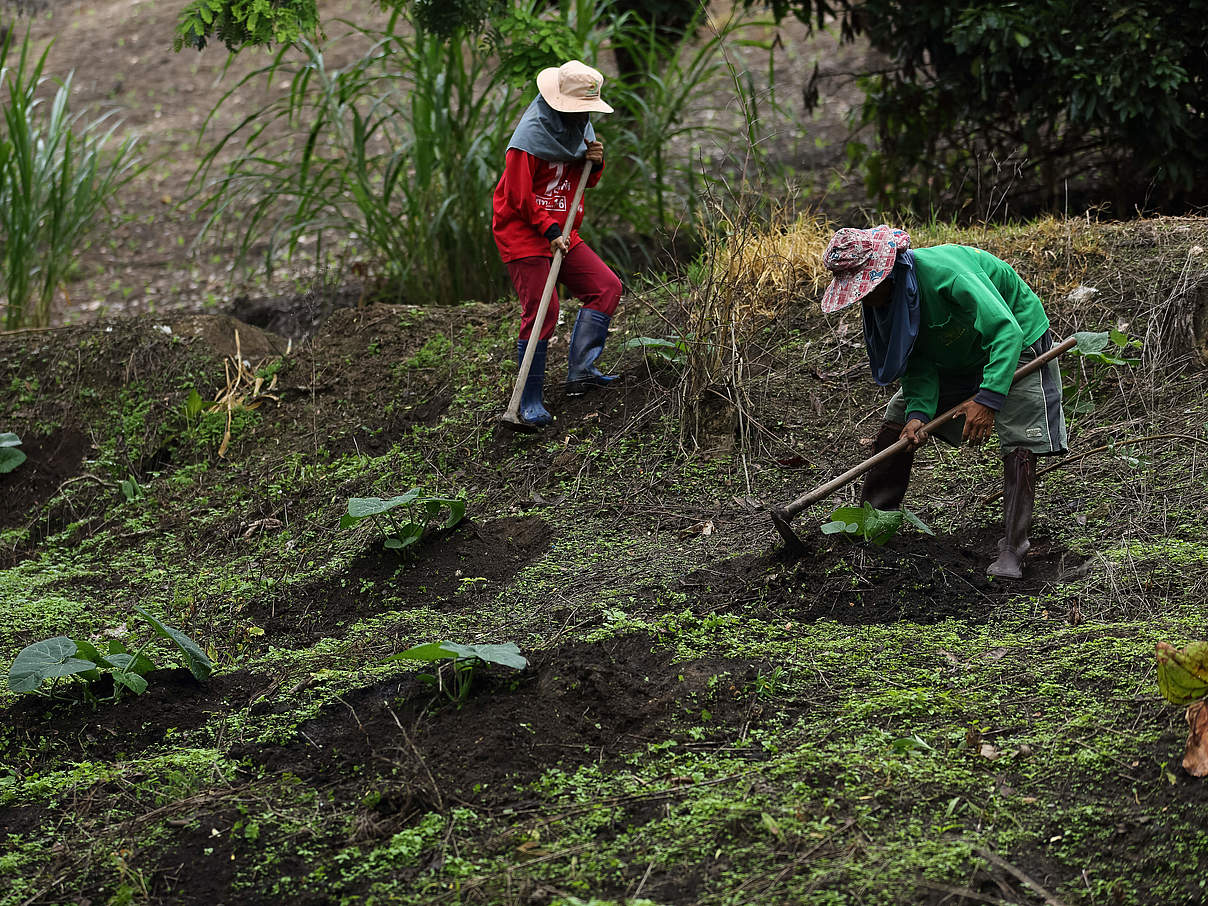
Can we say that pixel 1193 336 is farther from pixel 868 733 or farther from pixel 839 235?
pixel 868 733

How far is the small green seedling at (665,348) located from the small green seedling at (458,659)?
2.46 m

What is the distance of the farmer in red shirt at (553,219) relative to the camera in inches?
201

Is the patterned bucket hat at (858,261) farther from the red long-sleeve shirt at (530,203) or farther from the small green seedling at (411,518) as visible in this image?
the red long-sleeve shirt at (530,203)

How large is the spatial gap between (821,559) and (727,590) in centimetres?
33

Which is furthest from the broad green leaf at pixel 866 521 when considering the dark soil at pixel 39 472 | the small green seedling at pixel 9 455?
the small green seedling at pixel 9 455

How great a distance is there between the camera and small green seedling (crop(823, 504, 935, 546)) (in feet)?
12.3

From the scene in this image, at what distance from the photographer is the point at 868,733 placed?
288 centimetres

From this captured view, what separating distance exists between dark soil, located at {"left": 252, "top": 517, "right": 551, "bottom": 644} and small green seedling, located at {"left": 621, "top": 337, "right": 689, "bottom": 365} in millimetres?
1178

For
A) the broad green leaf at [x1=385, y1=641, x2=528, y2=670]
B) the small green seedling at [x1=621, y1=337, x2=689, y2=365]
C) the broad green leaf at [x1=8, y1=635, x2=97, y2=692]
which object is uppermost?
the broad green leaf at [x1=385, y1=641, x2=528, y2=670]

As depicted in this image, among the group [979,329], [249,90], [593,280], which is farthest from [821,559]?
[249,90]

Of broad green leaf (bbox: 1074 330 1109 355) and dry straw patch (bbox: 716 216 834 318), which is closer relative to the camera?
broad green leaf (bbox: 1074 330 1109 355)

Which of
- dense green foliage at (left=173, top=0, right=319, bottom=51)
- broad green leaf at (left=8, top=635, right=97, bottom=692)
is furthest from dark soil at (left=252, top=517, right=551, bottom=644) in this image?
dense green foliage at (left=173, top=0, right=319, bottom=51)

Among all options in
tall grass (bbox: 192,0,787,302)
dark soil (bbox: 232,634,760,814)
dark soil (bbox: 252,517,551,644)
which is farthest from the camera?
tall grass (bbox: 192,0,787,302)

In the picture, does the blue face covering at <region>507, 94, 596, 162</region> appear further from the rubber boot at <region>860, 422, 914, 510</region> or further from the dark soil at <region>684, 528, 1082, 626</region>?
the dark soil at <region>684, 528, 1082, 626</region>
